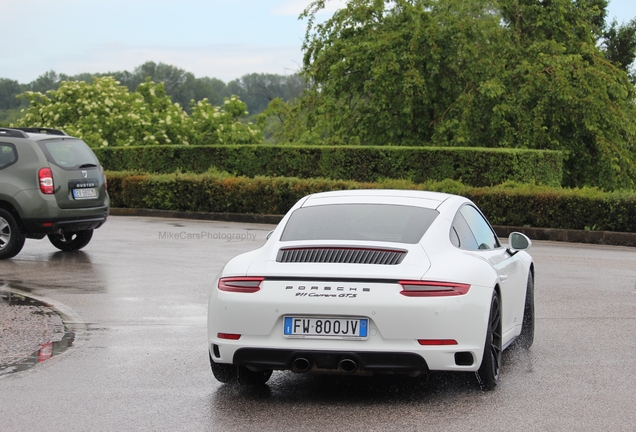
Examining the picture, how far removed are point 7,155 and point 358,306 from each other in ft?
34.3

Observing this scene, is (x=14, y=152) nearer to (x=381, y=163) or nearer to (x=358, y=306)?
(x=358, y=306)

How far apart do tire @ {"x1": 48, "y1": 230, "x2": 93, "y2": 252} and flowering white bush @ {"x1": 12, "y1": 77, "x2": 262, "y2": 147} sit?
18.8 meters

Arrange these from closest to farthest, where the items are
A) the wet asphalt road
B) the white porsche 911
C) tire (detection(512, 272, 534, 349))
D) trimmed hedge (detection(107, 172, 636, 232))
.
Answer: the wet asphalt road, the white porsche 911, tire (detection(512, 272, 534, 349)), trimmed hedge (detection(107, 172, 636, 232))

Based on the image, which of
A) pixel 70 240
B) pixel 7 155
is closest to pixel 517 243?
pixel 7 155

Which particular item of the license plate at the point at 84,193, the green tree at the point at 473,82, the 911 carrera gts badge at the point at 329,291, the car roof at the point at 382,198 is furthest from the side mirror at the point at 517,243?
the green tree at the point at 473,82

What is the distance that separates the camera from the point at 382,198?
24.1 feet

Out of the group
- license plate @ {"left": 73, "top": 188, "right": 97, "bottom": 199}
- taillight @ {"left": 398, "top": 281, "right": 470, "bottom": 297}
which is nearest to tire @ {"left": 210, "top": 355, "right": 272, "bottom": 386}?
taillight @ {"left": 398, "top": 281, "right": 470, "bottom": 297}

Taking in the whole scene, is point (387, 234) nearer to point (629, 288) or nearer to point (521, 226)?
point (629, 288)

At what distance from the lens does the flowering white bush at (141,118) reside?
124 ft

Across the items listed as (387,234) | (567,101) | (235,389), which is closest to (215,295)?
(235,389)

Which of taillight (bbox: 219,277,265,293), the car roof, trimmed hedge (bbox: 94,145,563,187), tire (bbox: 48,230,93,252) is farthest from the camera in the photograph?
trimmed hedge (bbox: 94,145,563,187)

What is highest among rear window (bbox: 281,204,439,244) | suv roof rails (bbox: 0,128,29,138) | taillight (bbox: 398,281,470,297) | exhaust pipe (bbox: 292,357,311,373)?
rear window (bbox: 281,204,439,244)

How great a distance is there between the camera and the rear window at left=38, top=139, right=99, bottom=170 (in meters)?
15.1

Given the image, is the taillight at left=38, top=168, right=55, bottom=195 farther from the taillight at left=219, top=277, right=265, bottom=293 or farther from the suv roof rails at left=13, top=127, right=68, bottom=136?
the taillight at left=219, top=277, right=265, bottom=293
